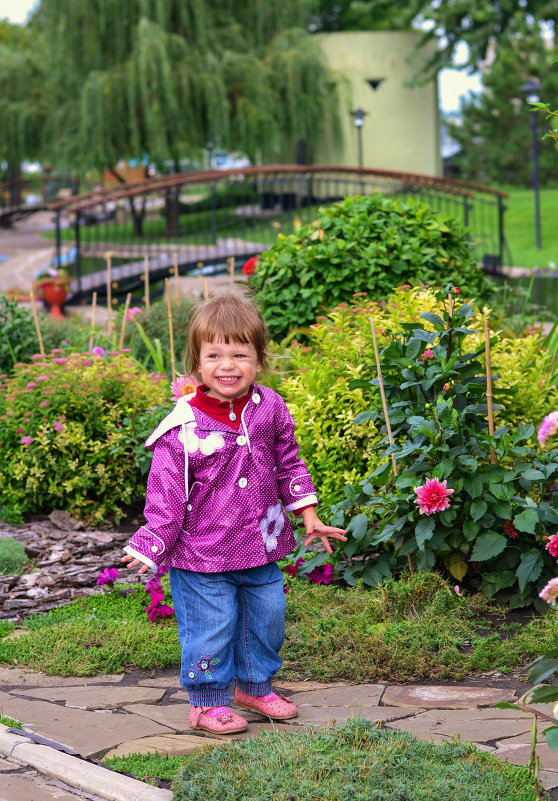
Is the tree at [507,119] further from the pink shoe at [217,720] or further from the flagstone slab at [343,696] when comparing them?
the pink shoe at [217,720]

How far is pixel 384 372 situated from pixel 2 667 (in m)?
2.09

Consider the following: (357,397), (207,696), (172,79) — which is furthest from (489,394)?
(172,79)

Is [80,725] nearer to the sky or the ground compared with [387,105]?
nearer to the ground

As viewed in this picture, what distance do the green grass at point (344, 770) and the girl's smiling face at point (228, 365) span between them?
111 cm

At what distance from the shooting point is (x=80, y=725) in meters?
3.18

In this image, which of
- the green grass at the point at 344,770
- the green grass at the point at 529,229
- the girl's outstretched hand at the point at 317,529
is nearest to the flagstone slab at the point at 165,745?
the green grass at the point at 344,770

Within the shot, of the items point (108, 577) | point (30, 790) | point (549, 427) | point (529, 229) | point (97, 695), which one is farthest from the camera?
point (529, 229)

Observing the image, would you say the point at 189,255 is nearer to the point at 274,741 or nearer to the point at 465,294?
the point at 465,294

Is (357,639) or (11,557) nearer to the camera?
(357,639)

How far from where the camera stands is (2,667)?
3.82 meters

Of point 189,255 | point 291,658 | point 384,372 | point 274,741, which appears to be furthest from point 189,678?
point 189,255

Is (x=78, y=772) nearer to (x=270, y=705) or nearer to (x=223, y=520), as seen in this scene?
(x=270, y=705)

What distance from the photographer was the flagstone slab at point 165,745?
116 inches

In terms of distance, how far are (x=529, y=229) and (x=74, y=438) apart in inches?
802
